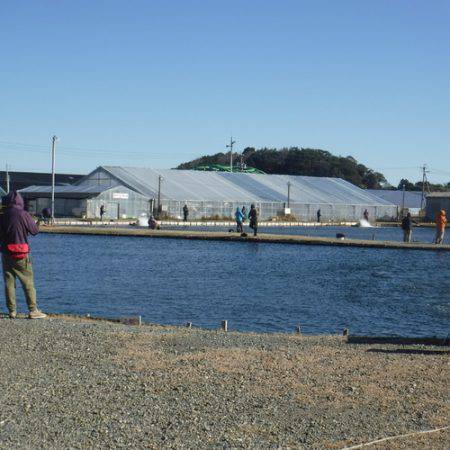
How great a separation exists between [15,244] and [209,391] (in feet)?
18.0

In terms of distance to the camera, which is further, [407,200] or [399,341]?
[407,200]

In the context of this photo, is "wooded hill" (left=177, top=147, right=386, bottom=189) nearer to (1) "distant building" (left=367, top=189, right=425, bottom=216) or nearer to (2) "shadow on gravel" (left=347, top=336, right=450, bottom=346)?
(1) "distant building" (left=367, top=189, right=425, bottom=216)

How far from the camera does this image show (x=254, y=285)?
1051 inches

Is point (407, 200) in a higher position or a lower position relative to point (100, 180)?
lower

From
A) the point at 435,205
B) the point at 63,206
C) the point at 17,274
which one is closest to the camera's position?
the point at 17,274

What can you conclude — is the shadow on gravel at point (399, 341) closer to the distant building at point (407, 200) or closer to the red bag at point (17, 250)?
the red bag at point (17, 250)

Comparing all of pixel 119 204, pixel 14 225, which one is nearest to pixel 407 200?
pixel 119 204

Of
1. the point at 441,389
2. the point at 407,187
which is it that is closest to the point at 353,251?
the point at 441,389

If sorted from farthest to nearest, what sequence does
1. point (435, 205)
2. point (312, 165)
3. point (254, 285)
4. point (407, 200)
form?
point (312, 165)
point (407, 200)
point (435, 205)
point (254, 285)

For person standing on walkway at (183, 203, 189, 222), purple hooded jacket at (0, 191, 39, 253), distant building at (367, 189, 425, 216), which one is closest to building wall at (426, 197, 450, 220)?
distant building at (367, 189, 425, 216)

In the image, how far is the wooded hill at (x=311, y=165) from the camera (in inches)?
5468

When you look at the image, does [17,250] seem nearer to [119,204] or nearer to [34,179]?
[119,204]

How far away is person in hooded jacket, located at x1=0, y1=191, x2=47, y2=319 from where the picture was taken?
12.8 metres

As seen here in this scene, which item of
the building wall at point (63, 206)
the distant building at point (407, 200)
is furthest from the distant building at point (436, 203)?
the building wall at point (63, 206)
